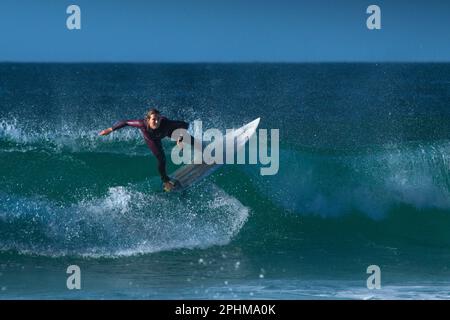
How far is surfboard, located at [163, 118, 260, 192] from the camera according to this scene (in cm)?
1102

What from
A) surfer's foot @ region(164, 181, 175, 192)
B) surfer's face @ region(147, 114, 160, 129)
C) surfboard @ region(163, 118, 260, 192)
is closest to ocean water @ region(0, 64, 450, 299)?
surfboard @ region(163, 118, 260, 192)

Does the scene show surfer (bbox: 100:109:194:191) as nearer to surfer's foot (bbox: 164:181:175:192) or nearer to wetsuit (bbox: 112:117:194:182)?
wetsuit (bbox: 112:117:194:182)

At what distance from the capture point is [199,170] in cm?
1135

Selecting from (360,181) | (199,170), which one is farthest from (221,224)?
(360,181)

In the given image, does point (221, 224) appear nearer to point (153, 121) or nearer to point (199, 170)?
point (199, 170)

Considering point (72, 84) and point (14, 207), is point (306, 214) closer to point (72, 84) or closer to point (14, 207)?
point (14, 207)

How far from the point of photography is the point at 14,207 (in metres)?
12.6

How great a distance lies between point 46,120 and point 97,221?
857 inches

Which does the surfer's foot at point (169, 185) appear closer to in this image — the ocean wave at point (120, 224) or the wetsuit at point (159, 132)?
the wetsuit at point (159, 132)

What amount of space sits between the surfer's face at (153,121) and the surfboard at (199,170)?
881mm

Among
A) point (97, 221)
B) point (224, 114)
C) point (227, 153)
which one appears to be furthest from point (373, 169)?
point (224, 114)

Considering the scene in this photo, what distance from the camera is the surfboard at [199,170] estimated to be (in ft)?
36.2

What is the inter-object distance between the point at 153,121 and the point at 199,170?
1.40 meters

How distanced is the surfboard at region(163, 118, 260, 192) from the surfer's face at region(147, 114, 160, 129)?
0.88 m
